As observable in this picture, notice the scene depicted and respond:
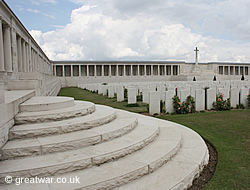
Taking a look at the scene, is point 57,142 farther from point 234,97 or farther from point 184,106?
point 234,97

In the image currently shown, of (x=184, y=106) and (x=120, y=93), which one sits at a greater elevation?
(x=120, y=93)

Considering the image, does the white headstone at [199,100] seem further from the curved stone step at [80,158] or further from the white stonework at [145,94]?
the curved stone step at [80,158]

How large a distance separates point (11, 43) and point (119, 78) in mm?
41629

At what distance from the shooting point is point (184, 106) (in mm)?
9328

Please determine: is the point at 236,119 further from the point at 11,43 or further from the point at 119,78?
the point at 119,78

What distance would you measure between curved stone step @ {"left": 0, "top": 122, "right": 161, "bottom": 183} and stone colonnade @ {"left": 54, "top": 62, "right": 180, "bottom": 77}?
5127 cm

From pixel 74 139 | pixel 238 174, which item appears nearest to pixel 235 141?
pixel 238 174

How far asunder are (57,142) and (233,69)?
76.5 m

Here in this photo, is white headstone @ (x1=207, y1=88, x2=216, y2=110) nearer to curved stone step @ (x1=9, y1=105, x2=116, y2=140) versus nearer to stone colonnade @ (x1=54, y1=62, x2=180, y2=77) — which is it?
curved stone step @ (x1=9, y1=105, x2=116, y2=140)

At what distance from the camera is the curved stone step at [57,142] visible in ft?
10.5

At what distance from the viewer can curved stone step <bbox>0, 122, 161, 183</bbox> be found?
2.85 metres

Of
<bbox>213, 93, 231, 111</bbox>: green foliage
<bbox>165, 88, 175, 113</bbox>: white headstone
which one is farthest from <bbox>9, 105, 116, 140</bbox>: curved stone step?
<bbox>213, 93, 231, 111</bbox>: green foliage

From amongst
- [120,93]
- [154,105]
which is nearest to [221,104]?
[154,105]

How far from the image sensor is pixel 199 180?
11.2ft
